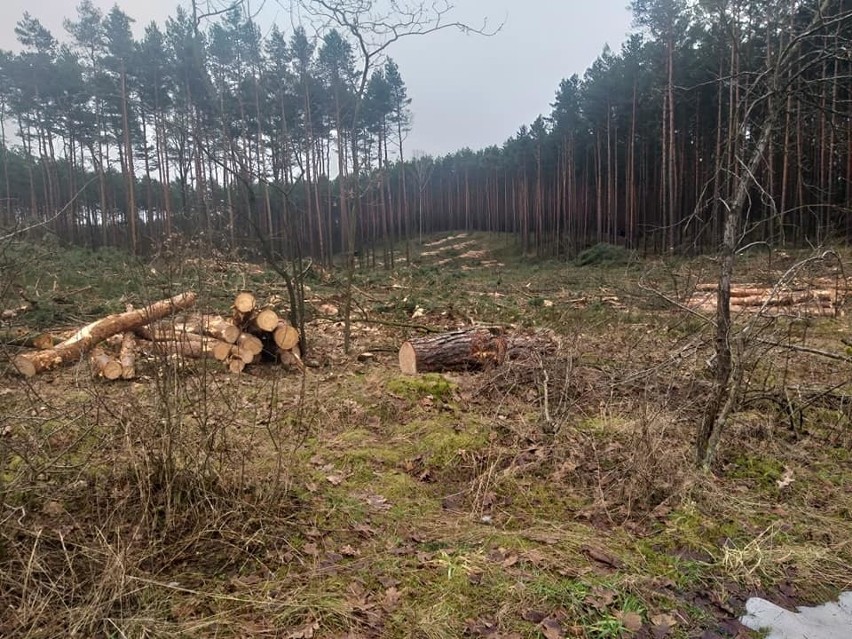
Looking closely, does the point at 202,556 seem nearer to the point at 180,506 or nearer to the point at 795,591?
the point at 180,506

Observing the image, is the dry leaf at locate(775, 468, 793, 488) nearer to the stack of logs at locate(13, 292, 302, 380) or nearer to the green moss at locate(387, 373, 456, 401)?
the green moss at locate(387, 373, 456, 401)

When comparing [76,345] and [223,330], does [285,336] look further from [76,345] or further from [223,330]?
[76,345]

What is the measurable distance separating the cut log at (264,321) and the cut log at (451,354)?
6.41 feet

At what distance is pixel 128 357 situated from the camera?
6488 millimetres

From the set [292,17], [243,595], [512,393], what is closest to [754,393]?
[512,393]

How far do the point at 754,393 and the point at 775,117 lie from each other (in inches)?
119

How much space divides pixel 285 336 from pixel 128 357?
2073 millimetres

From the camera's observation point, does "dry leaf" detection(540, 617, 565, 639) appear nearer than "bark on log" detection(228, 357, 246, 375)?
Yes

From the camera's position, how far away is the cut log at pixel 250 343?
683cm

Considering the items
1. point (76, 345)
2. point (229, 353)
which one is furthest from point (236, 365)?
point (76, 345)

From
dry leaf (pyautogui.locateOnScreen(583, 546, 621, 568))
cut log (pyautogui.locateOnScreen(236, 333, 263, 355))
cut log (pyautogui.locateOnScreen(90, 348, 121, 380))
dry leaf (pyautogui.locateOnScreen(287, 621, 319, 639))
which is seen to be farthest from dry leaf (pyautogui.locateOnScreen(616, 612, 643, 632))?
cut log (pyautogui.locateOnScreen(90, 348, 121, 380))

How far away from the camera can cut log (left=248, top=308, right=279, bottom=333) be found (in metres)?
6.92

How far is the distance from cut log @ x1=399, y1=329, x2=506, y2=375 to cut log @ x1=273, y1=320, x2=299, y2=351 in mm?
1685

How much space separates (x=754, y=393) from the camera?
4980mm
